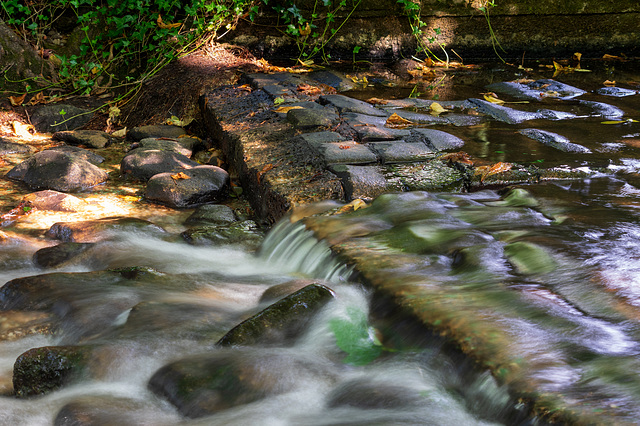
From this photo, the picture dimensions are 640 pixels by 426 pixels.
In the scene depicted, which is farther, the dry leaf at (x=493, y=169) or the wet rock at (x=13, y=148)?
the wet rock at (x=13, y=148)

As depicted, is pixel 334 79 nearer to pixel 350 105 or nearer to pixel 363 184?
pixel 350 105

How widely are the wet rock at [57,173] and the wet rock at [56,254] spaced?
1.08m

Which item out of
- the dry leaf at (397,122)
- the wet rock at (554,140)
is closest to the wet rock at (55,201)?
the dry leaf at (397,122)

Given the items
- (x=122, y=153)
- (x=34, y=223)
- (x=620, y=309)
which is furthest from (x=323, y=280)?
(x=122, y=153)

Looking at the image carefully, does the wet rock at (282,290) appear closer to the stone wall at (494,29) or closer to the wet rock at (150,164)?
the wet rock at (150,164)

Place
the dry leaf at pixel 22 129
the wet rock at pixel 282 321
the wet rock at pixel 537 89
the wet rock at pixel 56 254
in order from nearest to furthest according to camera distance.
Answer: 1. the wet rock at pixel 282 321
2. the wet rock at pixel 56 254
3. the dry leaf at pixel 22 129
4. the wet rock at pixel 537 89

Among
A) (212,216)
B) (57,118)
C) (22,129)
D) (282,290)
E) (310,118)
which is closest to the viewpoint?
(282,290)

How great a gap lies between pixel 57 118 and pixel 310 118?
258cm

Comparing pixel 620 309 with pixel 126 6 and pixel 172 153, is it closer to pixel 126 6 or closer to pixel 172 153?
pixel 172 153

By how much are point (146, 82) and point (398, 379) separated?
4.58 m

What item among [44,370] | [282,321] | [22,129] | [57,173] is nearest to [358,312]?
[282,321]

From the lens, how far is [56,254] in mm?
2764

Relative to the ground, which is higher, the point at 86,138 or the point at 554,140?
A: the point at 554,140

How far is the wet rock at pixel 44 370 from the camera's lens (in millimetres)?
1796
